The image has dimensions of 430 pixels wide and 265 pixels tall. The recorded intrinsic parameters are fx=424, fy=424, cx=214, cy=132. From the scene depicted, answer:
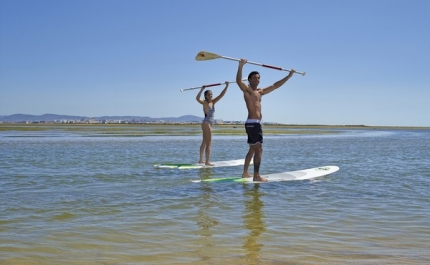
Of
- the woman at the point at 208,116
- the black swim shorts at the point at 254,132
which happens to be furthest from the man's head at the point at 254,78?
the woman at the point at 208,116

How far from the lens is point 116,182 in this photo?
8742 mm

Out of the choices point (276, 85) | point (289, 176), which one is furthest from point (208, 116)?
point (289, 176)

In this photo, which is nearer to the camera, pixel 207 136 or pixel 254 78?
pixel 254 78

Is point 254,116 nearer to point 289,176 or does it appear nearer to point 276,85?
point 276,85

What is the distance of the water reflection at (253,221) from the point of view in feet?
13.1

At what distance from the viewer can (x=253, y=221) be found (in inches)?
210

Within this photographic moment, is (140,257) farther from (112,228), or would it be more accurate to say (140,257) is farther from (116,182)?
(116,182)

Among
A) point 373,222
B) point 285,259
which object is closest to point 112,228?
point 285,259

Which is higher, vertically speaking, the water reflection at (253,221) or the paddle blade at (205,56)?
the paddle blade at (205,56)

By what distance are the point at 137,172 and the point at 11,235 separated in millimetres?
6034

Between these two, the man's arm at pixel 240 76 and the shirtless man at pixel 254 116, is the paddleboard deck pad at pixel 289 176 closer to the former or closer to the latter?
the shirtless man at pixel 254 116

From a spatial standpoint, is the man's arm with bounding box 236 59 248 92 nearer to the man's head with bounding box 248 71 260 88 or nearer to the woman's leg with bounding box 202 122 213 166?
the man's head with bounding box 248 71 260 88

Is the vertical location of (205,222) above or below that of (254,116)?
below

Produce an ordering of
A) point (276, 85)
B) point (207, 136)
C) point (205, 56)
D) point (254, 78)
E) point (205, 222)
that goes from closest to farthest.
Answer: point (205, 222), point (254, 78), point (276, 85), point (205, 56), point (207, 136)
